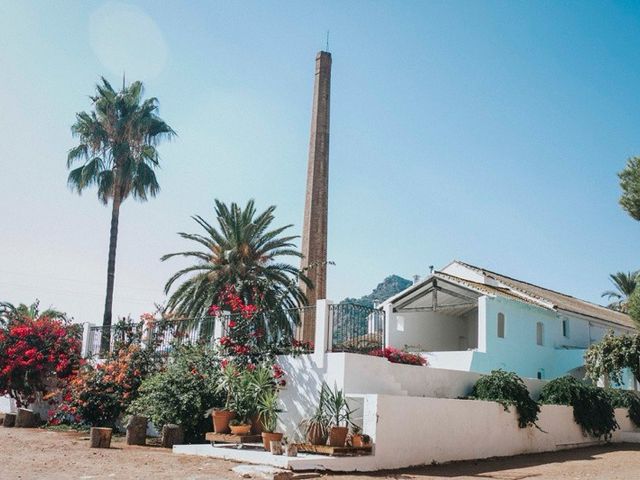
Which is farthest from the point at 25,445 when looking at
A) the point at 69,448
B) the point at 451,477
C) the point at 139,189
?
the point at 139,189

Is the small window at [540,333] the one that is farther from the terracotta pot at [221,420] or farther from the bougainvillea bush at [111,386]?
the terracotta pot at [221,420]

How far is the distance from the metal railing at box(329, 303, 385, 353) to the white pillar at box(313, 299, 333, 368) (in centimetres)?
12

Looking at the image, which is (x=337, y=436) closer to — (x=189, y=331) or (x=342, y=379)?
(x=342, y=379)

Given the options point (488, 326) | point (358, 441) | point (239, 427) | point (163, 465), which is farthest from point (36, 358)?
point (488, 326)

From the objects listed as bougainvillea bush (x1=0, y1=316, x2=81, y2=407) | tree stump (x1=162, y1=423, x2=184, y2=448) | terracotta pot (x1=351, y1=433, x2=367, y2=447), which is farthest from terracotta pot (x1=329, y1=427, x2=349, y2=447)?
bougainvillea bush (x1=0, y1=316, x2=81, y2=407)

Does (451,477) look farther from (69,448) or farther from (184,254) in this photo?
(184,254)

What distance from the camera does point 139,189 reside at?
29000 millimetres

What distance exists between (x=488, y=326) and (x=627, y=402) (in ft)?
18.7

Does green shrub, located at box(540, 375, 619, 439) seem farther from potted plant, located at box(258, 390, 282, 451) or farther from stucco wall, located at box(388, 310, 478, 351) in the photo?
potted plant, located at box(258, 390, 282, 451)

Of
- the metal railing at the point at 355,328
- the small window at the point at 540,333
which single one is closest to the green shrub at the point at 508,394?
the metal railing at the point at 355,328

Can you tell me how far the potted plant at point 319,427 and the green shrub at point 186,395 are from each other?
A: 9.33 ft

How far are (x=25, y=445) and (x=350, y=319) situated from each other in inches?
324

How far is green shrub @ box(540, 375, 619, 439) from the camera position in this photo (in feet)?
66.7

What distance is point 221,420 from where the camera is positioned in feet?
47.5
